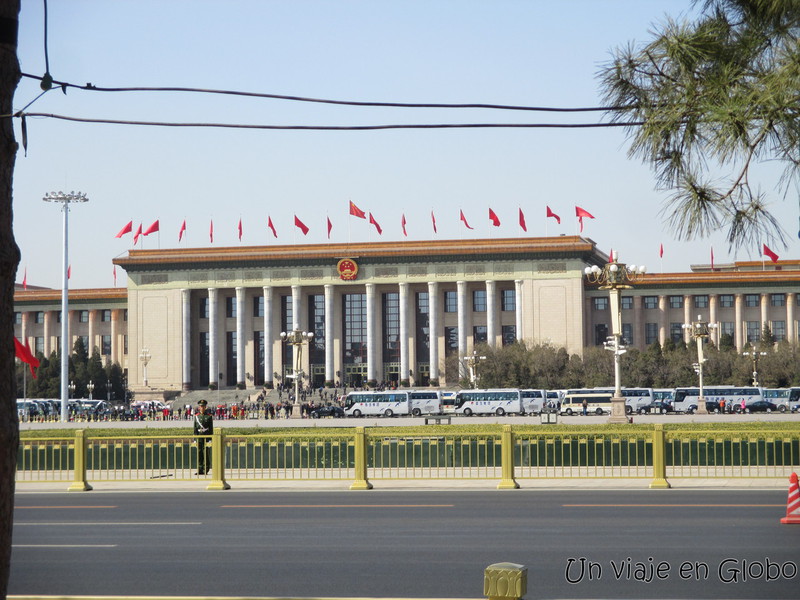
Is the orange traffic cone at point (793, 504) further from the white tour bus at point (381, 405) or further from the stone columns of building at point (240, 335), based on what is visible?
the stone columns of building at point (240, 335)

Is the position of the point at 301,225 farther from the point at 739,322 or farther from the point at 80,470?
the point at 80,470

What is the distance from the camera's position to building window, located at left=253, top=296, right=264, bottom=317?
117625mm

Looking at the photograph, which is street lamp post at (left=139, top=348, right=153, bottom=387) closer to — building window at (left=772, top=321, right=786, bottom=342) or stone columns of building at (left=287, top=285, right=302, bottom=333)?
stone columns of building at (left=287, top=285, right=302, bottom=333)

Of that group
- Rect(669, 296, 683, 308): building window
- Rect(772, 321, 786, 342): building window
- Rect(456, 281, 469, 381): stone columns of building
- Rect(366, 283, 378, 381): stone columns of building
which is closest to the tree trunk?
Rect(456, 281, 469, 381): stone columns of building

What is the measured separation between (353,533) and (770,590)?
6154 mm

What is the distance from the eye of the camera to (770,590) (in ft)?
34.8

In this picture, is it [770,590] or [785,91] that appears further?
[770,590]

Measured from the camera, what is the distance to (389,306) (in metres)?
116

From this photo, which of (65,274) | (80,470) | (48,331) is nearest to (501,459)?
(80,470)

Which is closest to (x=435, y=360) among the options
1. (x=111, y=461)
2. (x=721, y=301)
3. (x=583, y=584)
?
(x=721, y=301)

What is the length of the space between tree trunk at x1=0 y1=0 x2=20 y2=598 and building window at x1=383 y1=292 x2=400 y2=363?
109 m

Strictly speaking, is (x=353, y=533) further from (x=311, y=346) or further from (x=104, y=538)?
(x=311, y=346)

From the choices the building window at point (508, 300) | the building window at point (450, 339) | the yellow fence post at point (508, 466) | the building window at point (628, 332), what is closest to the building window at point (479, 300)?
the building window at point (508, 300)

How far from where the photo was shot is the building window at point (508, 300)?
11281 cm
